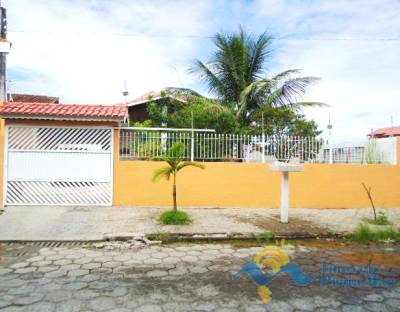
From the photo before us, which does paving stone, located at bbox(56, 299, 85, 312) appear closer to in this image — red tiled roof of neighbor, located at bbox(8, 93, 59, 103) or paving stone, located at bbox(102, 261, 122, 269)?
paving stone, located at bbox(102, 261, 122, 269)

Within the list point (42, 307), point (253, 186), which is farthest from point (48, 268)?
point (253, 186)

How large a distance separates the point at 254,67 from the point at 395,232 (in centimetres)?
1010

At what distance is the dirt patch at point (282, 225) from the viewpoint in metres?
7.36

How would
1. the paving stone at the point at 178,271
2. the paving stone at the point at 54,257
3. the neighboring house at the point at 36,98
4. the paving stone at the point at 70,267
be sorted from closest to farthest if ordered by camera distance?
the paving stone at the point at 178,271
the paving stone at the point at 70,267
the paving stone at the point at 54,257
the neighboring house at the point at 36,98

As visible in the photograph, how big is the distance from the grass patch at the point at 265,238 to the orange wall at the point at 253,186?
311cm

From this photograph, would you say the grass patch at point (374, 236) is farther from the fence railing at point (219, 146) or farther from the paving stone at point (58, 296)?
the paving stone at point (58, 296)

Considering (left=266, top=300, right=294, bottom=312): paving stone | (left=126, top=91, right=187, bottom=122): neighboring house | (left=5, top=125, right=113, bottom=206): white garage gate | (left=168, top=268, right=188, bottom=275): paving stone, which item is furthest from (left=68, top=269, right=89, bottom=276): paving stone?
(left=126, top=91, right=187, bottom=122): neighboring house

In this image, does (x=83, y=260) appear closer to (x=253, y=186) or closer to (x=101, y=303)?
(x=101, y=303)

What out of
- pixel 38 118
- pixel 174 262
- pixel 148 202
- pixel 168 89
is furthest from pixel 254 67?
pixel 174 262

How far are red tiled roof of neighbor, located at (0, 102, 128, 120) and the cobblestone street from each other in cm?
406

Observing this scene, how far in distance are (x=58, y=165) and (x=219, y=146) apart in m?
4.42

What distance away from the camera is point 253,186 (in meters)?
10.2

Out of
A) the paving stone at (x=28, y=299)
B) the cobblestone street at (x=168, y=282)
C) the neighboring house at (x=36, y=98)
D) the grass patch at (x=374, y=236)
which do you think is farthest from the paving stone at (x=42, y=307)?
the neighboring house at (x=36, y=98)

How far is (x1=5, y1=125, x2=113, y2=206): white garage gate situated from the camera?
936 cm
